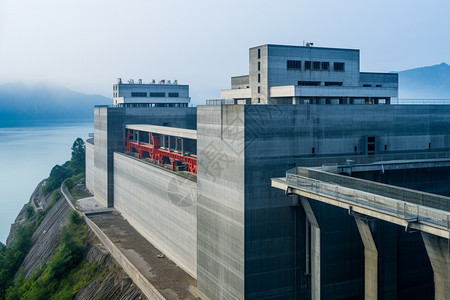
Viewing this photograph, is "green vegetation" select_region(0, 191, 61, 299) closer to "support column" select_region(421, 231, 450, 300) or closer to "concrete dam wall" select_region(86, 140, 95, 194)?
"concrete dam wall" select_region(86, 140, 95, 194)

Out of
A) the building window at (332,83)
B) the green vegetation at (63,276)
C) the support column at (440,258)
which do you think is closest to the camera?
the support column at (440,258)

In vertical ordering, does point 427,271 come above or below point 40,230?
above

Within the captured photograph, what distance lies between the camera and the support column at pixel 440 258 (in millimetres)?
18312

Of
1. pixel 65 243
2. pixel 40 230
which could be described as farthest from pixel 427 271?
pixel 40 230

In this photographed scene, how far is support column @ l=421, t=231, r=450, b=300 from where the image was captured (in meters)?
18.3

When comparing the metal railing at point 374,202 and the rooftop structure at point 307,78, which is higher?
the rooftop structure at point 307,78

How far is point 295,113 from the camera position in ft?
91.4

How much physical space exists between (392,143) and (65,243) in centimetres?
3369

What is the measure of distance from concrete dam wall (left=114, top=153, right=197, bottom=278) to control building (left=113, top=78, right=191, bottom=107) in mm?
14512

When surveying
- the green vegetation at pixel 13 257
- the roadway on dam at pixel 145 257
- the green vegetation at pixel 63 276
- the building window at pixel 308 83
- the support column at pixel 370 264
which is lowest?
the green vegetation at pixel 13 257

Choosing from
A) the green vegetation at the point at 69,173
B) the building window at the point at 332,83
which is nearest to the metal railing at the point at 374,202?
the building window at the point at 332,83

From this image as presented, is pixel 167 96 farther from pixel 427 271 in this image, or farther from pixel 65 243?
pixel 427 271

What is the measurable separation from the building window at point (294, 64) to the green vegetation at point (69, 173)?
54.5m

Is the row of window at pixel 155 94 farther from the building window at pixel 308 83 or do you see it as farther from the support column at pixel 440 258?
the support column at pixel 440 258
